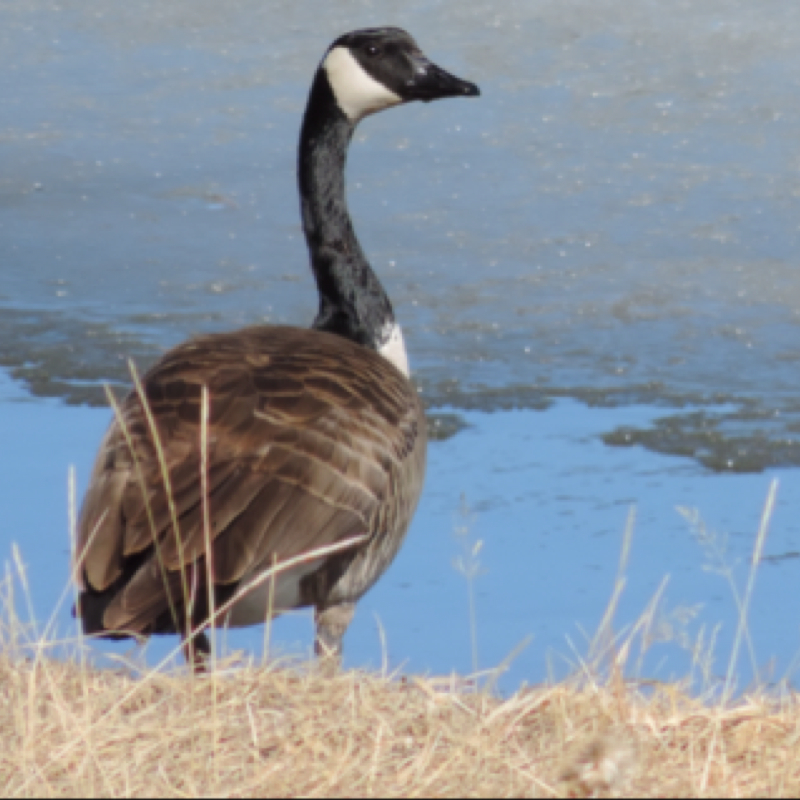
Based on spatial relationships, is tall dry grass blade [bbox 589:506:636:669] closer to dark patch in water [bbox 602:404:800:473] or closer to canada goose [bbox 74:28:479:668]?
canada goose [bbox 74:28:479:668]

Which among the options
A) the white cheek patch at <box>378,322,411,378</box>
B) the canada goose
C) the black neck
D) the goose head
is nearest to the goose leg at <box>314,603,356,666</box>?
the canada goose

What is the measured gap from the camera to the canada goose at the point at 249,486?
3.46 metres

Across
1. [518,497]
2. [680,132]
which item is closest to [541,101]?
[680,132]

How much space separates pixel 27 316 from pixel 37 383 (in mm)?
946

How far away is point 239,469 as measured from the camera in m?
3.59

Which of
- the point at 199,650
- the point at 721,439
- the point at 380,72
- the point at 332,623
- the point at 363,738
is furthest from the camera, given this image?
the point at 721,439

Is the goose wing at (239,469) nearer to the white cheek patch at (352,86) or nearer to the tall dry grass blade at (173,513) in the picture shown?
the tall dry grass blade at (173,513)

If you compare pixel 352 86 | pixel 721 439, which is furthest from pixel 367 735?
pixel 721 439

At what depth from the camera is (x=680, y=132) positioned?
986 centimetres

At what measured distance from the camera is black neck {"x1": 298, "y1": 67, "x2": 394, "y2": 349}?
16.5ft

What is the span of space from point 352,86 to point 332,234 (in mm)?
467

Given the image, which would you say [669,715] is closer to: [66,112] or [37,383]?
[37,383]

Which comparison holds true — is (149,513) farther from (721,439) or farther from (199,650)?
(721,439)

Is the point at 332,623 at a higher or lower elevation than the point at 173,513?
lower
